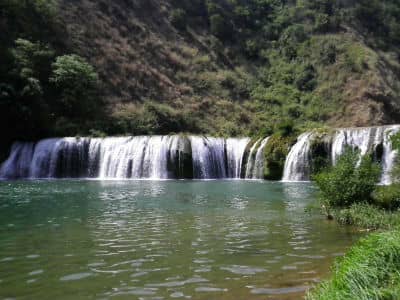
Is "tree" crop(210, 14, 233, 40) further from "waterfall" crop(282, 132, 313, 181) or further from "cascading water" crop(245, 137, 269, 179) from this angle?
"waterfall" crop(282, 132, 313, 181)

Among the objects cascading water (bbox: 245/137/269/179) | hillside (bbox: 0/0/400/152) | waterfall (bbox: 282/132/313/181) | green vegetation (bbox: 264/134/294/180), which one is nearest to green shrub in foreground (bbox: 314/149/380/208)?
waterfall (bbox: 282/132/313/181)

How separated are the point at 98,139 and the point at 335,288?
3521 centimetres

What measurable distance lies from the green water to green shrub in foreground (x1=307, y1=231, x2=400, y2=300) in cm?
118

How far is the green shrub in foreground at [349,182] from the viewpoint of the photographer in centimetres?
1398

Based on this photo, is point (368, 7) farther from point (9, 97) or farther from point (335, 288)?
point (335, 288)

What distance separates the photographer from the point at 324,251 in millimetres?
9555

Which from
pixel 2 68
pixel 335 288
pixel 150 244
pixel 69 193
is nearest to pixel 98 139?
pixel 2 68

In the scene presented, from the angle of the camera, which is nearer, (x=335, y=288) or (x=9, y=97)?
(x=335, y=288)

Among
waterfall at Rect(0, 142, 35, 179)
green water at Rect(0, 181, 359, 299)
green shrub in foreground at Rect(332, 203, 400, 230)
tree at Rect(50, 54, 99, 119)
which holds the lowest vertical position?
green water at Rect(0, 181, 359, 299)

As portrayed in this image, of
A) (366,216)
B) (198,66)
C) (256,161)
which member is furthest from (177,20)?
(366,216)

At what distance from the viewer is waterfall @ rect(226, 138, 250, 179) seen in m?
37.7

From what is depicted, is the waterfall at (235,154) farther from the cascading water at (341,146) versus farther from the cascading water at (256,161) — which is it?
→ the cascading water at (341,146)

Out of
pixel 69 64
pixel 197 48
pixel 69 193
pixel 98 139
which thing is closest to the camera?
pixel 69 193

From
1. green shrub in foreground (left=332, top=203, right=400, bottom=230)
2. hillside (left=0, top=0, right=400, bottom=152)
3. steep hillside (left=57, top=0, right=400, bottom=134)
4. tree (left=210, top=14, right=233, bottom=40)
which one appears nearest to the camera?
green shrub in foreground (left=332, top=203, right=400, bottom=230)
